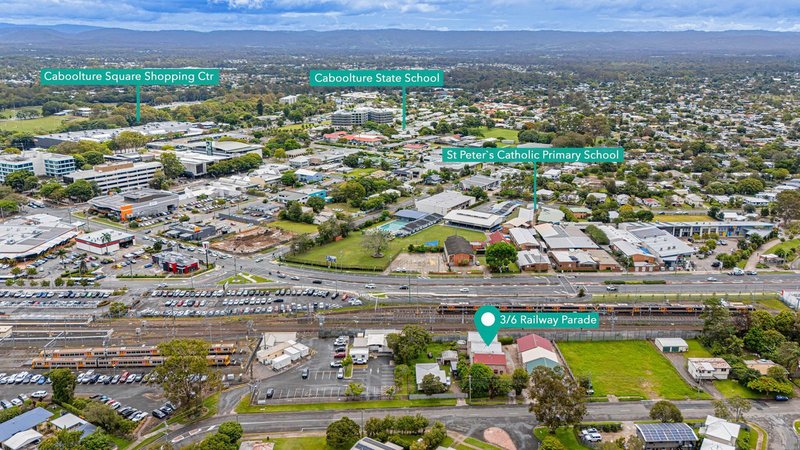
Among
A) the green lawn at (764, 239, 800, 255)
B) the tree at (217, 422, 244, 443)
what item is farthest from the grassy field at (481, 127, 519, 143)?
the tree at (217, 422, 244, 443)

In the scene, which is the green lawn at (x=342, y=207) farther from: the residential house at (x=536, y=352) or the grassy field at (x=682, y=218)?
the residential house at (x=536, y=352)

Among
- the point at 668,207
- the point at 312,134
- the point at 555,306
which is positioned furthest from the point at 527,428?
the point at 312,134

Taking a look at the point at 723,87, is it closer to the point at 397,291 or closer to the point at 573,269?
the point at 573,269

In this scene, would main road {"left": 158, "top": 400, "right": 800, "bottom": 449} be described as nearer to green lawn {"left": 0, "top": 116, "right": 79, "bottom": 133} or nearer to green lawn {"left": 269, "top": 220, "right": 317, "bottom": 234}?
green lawn {"left": 269, "top": 220, "right": 317, "bottom": 234}

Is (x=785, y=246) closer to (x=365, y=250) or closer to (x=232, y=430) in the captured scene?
(x=365, y=250)

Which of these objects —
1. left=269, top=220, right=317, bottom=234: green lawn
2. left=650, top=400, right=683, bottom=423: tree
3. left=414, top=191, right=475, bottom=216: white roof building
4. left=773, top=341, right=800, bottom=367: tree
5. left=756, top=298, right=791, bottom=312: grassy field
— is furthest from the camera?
left=414, top=191, right=475, bottom=216: white roof building

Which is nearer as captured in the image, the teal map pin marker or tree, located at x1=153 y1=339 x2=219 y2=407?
tree, located at x1=153 y1=339 x2=219 y2=407

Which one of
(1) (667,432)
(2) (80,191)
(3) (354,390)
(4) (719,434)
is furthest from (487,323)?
(2) (80,191)
